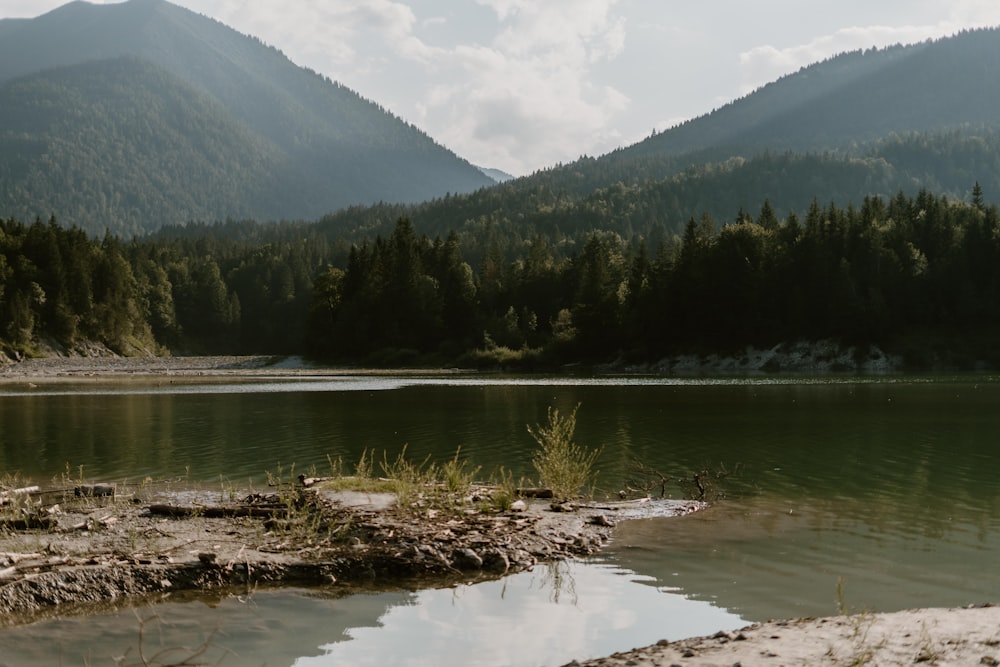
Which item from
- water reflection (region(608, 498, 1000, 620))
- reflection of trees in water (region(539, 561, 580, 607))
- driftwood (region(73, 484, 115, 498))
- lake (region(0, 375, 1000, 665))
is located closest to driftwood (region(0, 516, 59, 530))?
driftwood (region(73, 484, 115, 498))

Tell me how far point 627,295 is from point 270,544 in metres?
119

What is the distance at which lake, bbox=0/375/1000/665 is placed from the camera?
35.6ft

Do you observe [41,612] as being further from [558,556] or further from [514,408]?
[514,408]

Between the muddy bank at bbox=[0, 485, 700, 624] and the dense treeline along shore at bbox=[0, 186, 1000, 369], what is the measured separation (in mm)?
100371

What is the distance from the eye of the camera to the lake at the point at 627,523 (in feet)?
35.6

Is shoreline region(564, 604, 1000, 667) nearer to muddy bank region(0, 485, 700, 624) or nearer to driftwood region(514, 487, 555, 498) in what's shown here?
muddy bank region(0, 485, 700, 624)

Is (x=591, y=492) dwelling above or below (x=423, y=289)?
below

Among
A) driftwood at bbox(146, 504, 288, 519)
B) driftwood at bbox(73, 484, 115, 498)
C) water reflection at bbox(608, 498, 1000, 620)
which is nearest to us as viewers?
water reflection at bbox(608, 498, 1000, 620)

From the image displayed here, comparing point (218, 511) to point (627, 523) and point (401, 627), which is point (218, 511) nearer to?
point (401, 627)

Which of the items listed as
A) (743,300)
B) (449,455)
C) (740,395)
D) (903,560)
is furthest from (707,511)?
(743,300)

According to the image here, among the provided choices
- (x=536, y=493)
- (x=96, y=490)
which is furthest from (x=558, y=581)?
(x=96, y=490)

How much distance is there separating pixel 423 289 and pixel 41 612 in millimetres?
137053

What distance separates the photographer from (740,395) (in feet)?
193

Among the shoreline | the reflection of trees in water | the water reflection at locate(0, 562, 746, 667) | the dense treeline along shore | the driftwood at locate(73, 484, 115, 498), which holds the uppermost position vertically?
the dense treeline along shore
